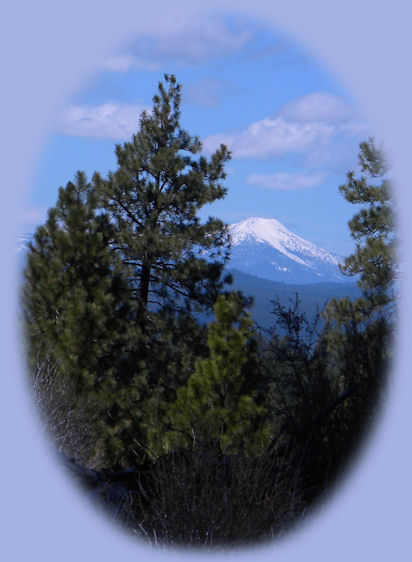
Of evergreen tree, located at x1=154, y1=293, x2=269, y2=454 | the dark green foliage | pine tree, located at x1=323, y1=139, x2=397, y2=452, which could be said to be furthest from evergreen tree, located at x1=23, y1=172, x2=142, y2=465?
pine tree, located at x1=323, y1=139, x2=397, y2=452

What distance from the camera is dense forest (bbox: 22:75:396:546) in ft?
23.7

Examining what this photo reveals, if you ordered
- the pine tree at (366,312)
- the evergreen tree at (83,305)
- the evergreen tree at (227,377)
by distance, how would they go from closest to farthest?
A: the pine tree at (366,312), the evergreen tree at (227,377), the evergreen tree at (83,305)

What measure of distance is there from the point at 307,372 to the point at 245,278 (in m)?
138

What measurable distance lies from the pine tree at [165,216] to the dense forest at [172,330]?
4 centimetres

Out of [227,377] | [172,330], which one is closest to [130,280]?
[172,330]

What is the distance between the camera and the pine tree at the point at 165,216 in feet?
55.5

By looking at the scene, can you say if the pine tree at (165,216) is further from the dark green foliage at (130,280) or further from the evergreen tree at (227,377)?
the evergreen tree at (227,377)

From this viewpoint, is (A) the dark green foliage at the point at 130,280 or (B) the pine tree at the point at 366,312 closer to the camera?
(B) the pine tree at the point at 366,312

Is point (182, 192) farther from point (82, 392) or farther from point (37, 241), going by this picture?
point (82, 392)

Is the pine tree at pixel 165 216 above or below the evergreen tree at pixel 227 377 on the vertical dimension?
above

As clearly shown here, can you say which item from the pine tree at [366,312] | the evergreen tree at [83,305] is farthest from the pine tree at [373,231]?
the evergreen tree at [83,305]

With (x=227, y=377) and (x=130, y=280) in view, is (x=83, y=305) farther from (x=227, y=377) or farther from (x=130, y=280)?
(x=227, y=377)

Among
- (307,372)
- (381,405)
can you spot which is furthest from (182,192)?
(381,405)

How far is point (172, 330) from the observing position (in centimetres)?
1723
